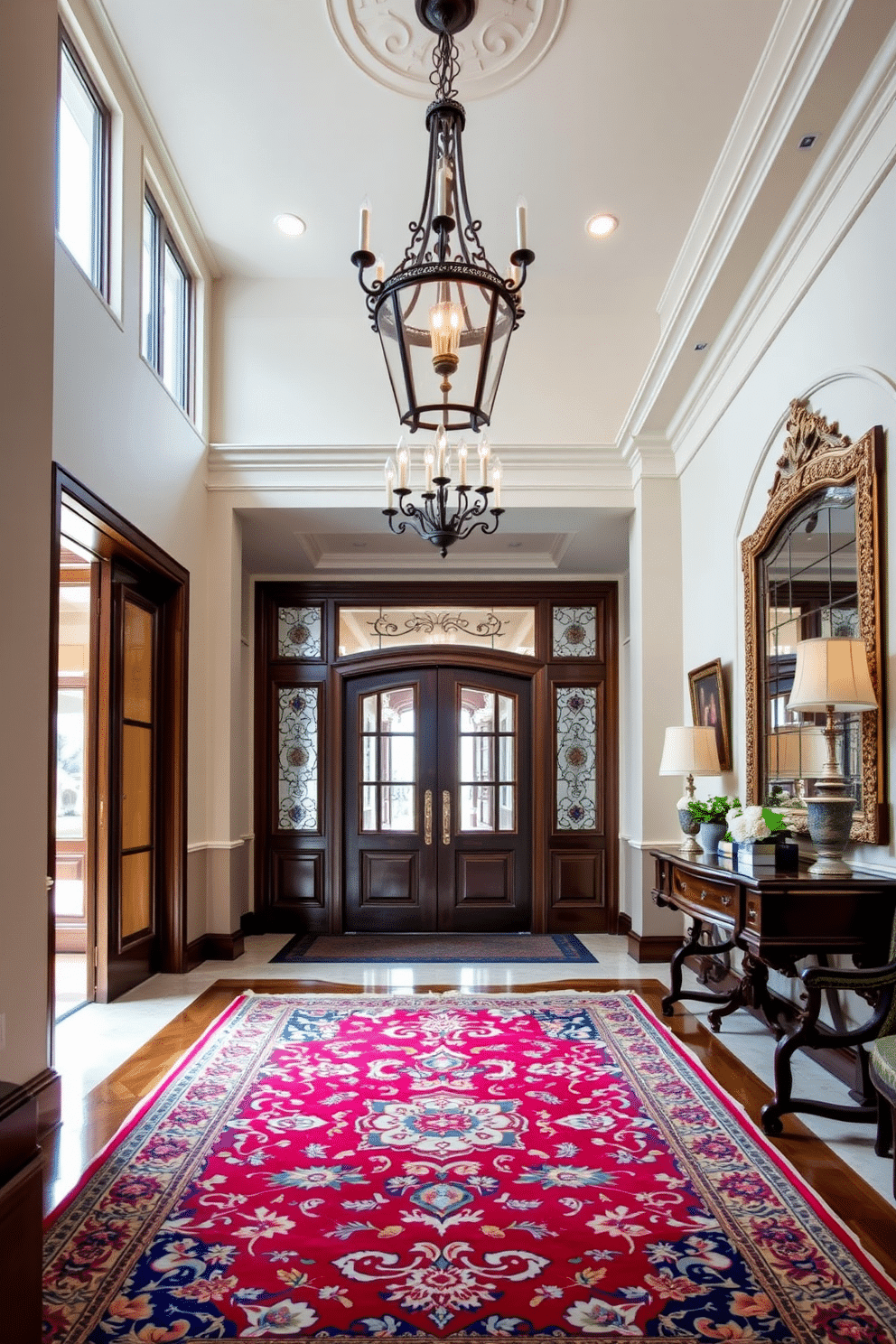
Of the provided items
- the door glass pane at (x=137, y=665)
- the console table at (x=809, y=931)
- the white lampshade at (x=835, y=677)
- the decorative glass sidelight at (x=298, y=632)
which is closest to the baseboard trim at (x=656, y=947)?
the console table at (x=809, y=931)

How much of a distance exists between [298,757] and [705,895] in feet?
15.2

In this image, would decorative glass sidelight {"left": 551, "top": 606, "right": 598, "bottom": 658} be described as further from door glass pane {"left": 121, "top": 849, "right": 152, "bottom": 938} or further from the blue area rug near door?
door glass pane {"left": 121, "top": 849, "right": 152, "bottom": 938}

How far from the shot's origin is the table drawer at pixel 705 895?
12.4 ft

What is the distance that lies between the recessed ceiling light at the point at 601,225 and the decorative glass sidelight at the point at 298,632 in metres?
3.76

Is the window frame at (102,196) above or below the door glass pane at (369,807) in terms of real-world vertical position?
above

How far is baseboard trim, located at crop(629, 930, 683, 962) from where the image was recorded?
6.23 meters

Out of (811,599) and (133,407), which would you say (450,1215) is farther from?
(133,407)

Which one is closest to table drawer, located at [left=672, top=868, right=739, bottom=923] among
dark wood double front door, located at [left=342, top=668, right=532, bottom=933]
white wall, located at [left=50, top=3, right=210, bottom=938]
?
white wall, located at [left=50, top=3, right=210, bottom=938]

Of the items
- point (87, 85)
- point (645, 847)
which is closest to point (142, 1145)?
point (645, 847)

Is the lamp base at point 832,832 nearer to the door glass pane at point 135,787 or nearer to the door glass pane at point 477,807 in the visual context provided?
the door glass pane at point 135,787

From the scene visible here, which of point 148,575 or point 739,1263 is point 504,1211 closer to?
point 739,1263

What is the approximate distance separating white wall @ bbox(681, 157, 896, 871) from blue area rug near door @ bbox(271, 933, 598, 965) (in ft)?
6.86

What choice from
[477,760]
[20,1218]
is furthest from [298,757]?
[20,1218]

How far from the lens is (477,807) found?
26.5ft
